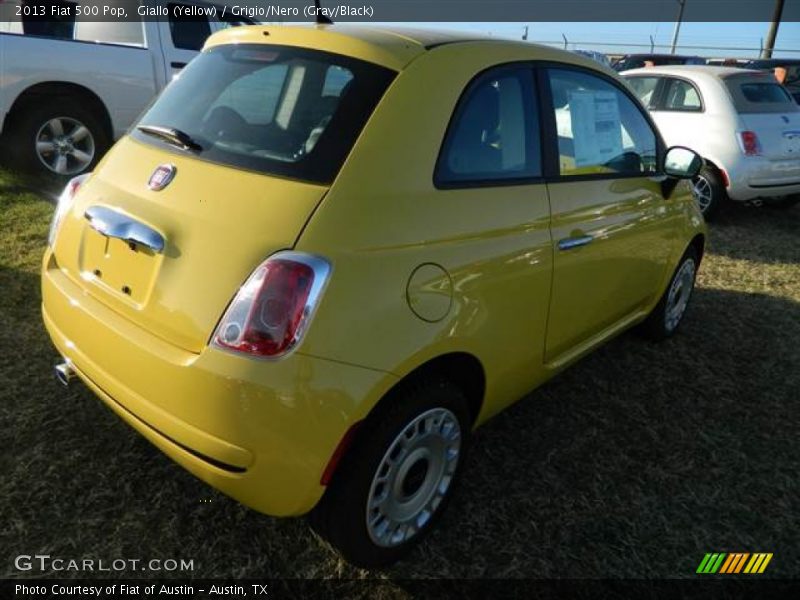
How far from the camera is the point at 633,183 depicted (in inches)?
123

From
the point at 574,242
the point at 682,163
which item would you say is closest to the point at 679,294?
the point at 682,163

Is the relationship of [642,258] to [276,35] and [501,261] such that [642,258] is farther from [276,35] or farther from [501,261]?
[276,35]

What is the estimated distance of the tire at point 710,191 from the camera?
6898 mm

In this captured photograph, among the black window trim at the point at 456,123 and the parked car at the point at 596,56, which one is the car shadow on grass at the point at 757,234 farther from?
the black window trim at the point at 456,123

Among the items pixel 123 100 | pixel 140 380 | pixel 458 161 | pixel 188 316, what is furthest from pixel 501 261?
pixel 123 100

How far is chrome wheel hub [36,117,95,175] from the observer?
615 centimetres

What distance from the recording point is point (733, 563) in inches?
96.3

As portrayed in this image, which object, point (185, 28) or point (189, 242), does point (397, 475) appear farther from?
point (185, 28)

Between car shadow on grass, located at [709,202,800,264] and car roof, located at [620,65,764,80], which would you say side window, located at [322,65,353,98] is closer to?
car shadow on grass, located at [709,202,800,264]

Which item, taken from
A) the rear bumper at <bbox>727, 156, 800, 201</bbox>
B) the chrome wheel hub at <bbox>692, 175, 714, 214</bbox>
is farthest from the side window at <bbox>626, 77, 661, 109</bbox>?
the rear bumper at <bbox>727, 156, 800, 201</bbox>

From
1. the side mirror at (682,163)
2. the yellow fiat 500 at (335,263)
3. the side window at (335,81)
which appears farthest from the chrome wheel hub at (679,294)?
the side window at (335,81)

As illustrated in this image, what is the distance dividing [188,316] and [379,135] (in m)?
0.78

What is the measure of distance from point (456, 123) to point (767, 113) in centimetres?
626
